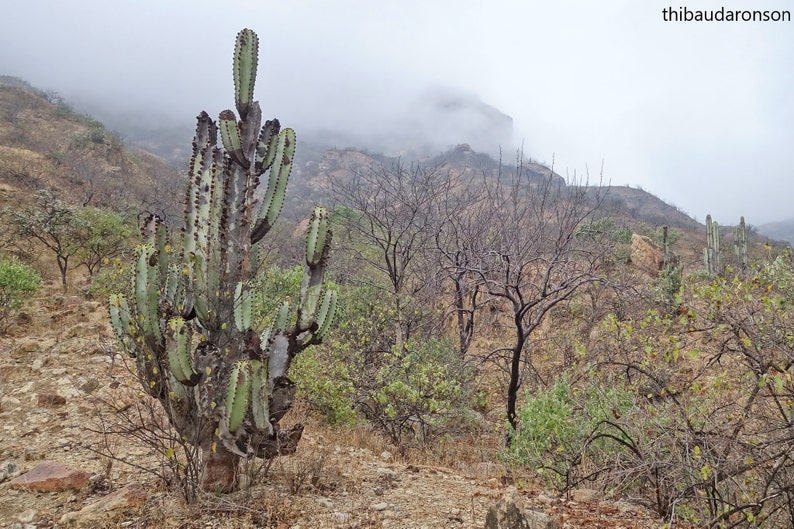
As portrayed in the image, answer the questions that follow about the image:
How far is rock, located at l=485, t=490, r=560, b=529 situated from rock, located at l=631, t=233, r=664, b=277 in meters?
18.9

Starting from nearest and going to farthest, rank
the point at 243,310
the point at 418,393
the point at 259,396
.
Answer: the point at 259,396, the point at 243,310, the point at 418,393

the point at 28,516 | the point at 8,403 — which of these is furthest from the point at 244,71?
the point at 8,403

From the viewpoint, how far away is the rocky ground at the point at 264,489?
354 cm

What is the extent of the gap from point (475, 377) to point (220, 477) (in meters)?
5.09

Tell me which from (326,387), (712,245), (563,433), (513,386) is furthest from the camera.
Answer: (712,245)

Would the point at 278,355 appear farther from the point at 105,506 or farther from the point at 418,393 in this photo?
the point at 418,393

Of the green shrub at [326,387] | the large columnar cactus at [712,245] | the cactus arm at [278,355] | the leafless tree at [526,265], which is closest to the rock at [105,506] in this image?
the cactus arm at [278,355]

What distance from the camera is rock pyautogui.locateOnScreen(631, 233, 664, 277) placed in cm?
1992

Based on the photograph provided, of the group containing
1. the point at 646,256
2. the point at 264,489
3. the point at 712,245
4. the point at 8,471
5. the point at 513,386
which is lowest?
the point at 8,471

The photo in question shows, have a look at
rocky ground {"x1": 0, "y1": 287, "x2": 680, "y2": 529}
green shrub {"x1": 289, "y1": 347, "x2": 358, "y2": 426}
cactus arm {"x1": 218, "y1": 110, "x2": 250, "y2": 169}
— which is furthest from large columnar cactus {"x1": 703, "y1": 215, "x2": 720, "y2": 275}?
cactus arm {"x1": 218, "y1": 110, "x2": 250, "y2": 169}

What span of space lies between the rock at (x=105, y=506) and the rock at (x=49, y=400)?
134 inches

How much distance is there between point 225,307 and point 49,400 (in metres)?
4.41

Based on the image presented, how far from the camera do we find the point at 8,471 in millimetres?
4535

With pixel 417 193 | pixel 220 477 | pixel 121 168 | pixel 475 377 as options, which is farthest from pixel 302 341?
pixel 121 168
